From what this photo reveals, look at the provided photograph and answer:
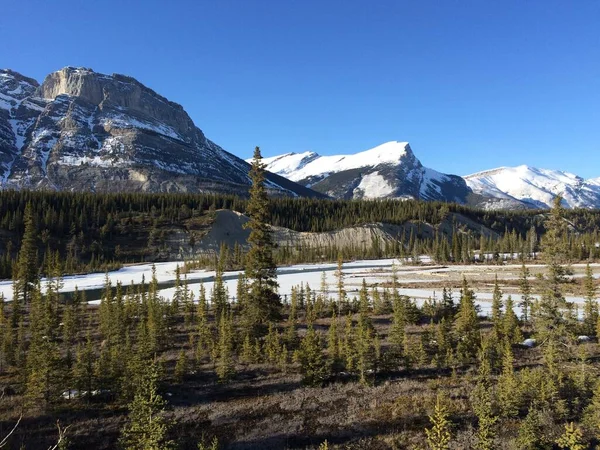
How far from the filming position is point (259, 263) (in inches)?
1132

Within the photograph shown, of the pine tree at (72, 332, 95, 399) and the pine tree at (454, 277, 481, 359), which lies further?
the pine tree at (454, 277, 481, 359)

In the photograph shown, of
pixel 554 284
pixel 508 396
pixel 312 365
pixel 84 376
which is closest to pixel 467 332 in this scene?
pixel 554 284

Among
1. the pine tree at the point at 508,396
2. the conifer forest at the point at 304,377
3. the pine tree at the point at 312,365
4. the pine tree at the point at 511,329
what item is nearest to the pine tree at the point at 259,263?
the conifer forest at the point at 304,377

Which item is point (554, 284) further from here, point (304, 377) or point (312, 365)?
point (304, 377)

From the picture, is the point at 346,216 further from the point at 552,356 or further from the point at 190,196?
the point at 552,356

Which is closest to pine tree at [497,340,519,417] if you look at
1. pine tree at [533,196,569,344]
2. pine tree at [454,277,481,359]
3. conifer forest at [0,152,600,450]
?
conifer forest at [0,152,600,450]

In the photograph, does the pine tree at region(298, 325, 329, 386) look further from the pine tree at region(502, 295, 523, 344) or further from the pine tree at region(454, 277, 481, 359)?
the pine tree at region(502, 295, 523, 344)

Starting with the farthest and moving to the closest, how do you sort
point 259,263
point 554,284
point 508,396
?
point 259,263, point 554,284, point 508,396

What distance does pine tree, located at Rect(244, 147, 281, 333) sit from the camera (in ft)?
93.5

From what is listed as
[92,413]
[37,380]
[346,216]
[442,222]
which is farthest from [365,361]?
[442,222]

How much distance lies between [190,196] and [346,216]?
73.6m

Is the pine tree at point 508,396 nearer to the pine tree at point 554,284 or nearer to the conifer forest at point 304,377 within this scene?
the conifer forest at point 304,377

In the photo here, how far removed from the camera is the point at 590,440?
1494 cm

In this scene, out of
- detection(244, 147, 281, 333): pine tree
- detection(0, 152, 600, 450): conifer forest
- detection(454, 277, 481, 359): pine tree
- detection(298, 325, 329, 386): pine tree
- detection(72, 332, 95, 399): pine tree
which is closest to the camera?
detection(0, 152, 600, 450): conifer forest
